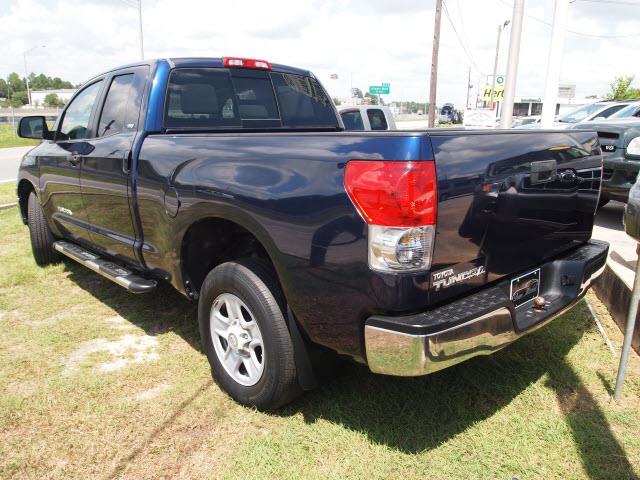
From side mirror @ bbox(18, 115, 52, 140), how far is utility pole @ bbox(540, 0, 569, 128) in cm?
634

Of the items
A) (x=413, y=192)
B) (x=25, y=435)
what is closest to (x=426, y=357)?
(x=413, y=192)

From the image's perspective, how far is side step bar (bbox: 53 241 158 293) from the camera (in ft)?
11.5

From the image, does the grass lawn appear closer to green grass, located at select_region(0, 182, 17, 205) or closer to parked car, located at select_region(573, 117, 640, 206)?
parked car, located at select_region(573, 117, 640, 206)

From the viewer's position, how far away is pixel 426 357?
2109 mm

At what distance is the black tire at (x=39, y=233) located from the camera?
528cm

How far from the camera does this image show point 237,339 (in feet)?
9.41

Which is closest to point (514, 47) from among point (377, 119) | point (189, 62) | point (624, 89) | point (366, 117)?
point (366, 117)

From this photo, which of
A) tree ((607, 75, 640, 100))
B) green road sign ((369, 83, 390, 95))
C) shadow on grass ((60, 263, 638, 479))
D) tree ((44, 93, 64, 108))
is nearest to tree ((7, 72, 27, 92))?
tree ((44, 93, 64, 108))

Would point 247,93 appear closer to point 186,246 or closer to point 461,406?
point 186,246

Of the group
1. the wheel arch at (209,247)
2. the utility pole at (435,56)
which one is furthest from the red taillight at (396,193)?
the utility pole at (435,56)

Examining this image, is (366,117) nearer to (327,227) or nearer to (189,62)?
(189,62)

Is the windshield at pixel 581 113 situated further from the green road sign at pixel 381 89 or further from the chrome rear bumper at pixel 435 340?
the green road sign at pixel 381 89

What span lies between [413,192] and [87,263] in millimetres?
3002

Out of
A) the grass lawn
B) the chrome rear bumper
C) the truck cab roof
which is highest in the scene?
the truck cab roof
